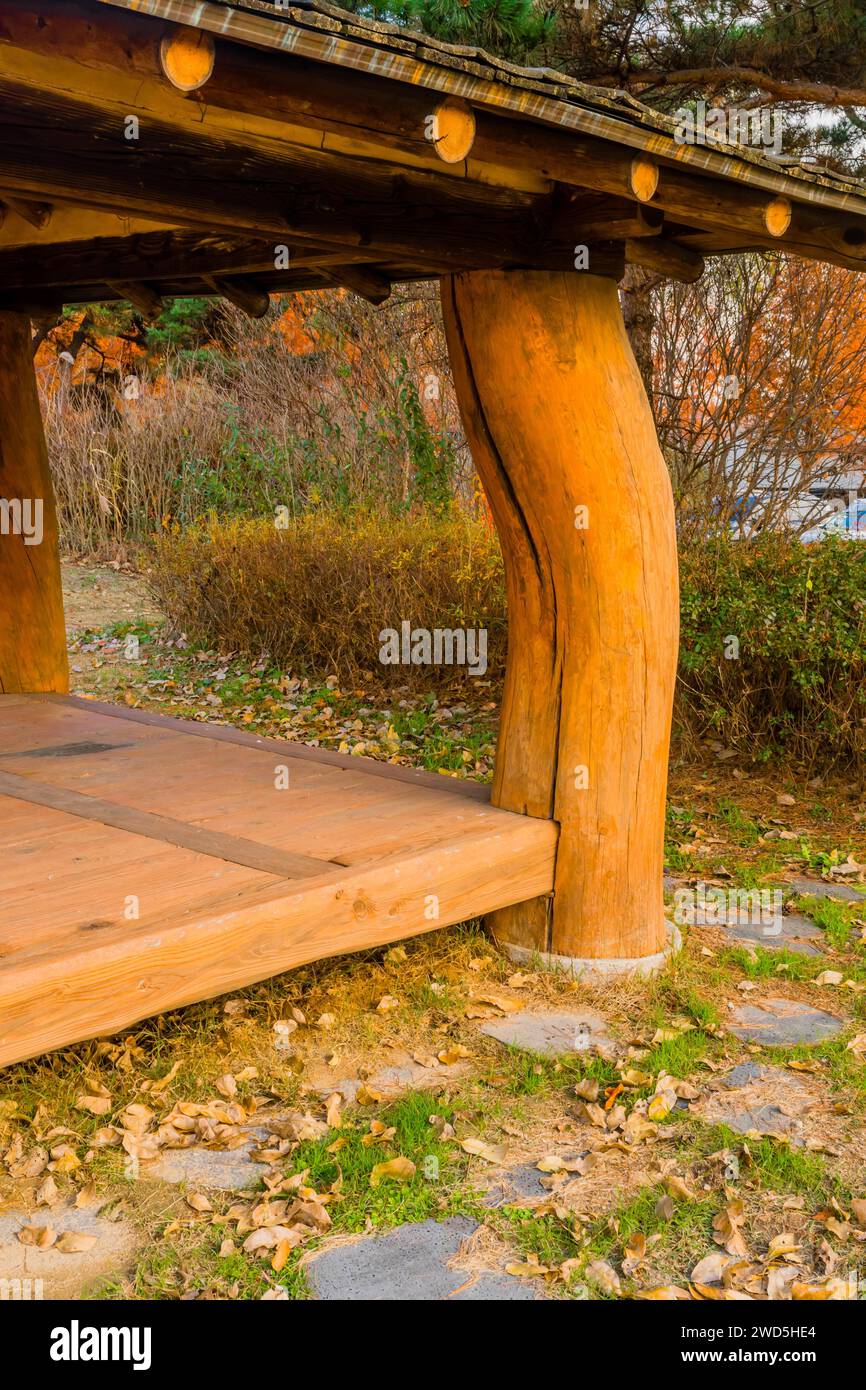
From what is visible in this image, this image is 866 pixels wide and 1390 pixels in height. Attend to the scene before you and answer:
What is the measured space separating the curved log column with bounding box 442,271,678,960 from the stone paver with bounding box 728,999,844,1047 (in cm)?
39

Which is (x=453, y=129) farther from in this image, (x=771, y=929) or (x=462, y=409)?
(x=771, y=929)

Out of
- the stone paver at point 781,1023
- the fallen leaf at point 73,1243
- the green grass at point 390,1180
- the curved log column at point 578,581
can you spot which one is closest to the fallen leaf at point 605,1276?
the green grass at point 390,1180

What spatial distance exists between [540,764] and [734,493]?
17.3 feet

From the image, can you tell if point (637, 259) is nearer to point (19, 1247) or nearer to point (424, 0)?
point (19, 1247)

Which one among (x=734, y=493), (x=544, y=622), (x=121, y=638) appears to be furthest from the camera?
(x=121, y=638)

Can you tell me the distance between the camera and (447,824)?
14.1 feet

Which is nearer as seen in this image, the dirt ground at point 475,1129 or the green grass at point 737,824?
the dirt ground at point 475,1129

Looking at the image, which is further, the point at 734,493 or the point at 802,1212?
the point at 734,493

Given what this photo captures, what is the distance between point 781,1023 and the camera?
416cm

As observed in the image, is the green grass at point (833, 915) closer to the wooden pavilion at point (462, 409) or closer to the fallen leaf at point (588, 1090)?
the wooden pavilion at point (462, 409)

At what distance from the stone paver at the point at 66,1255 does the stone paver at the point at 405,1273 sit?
44 centimetres

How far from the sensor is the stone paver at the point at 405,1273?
109 inches
